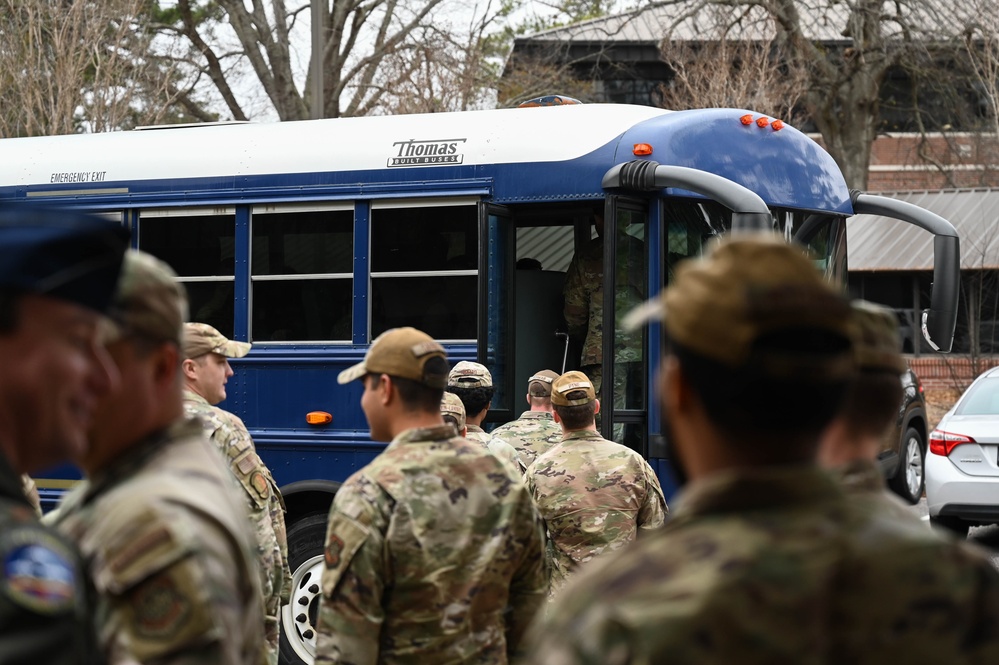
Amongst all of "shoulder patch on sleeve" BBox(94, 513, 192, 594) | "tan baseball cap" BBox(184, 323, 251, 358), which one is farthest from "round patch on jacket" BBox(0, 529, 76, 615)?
"tan baseball cap" BBox(184, 323, 251, 358)

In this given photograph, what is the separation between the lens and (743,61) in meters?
22.5

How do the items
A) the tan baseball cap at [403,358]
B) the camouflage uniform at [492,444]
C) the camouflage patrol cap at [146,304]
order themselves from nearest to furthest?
the camouflage patrol cap at [146,304]
the tan baseball cap at [403,358]
the camouflage uniform at [492,444]

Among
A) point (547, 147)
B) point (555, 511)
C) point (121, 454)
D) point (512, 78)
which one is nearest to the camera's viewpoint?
point (121, 454)

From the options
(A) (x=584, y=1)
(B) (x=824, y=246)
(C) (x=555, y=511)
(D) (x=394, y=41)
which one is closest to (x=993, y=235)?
(A) (x=584, y=1)

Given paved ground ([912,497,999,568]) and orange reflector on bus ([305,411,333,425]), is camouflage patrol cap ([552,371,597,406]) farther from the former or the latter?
paved ground ([912,497,999,568])

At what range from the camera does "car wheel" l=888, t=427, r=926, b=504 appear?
13.3 metres

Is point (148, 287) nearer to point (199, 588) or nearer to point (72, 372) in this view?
point (72, 372)

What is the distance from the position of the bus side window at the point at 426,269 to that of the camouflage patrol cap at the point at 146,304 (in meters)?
5.44

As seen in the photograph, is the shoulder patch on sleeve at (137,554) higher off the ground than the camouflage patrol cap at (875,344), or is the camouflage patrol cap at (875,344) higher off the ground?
the camouflage patrol cap at (875,344)

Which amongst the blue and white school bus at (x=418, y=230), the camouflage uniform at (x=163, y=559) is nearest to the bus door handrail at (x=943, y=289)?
the blue and white school bus at (x=418, y=230)

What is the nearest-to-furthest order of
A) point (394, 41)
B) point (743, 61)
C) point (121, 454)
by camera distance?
point (121, 454) < point (743, 61) < point (394, 41)

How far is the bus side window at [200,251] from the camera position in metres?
8.24

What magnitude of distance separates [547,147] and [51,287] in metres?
5.98

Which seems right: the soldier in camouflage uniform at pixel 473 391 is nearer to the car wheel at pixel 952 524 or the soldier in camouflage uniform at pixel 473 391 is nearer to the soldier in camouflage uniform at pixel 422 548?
the soldier in camouflage uniform at pixel 422 548
